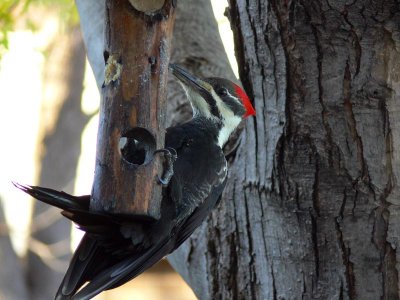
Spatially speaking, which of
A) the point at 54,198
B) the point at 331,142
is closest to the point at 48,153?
the point at 331,142

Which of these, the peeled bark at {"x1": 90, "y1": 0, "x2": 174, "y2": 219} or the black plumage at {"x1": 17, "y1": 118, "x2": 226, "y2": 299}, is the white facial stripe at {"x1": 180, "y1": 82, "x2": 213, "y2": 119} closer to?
the black plumage at {"x1": 17, "y1": 118, "x2": 226, "y2": 299}

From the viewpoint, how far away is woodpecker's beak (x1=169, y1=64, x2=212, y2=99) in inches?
119

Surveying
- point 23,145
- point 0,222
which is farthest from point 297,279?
point 23,145

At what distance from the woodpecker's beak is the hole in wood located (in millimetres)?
641

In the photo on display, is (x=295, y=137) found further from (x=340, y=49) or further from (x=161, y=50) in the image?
(x=161, y=50)

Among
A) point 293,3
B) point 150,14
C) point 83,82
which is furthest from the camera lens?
point 83,82

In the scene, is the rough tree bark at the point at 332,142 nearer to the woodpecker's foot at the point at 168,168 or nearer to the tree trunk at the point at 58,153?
the woodpecker's foot at the point at 168,168

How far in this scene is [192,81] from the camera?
10.0 feet

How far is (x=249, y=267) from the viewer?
2939 millimetres

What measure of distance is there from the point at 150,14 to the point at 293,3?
2.16 ft

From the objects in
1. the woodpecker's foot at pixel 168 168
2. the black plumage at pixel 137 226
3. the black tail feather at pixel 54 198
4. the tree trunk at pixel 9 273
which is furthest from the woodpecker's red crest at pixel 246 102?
the tree trunk at pixel 9 273

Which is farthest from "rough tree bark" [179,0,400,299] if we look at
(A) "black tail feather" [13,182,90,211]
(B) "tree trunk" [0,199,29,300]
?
(B) "tree trunk" [0,199,29,300]

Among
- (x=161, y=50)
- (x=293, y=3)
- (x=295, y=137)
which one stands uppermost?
(x=293, y=3)

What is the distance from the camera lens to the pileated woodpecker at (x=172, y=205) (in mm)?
2178
